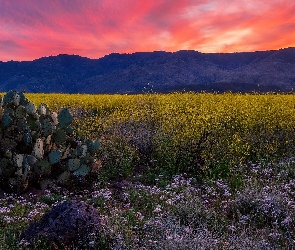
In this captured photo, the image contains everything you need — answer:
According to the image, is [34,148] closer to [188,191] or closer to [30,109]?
[30,109]

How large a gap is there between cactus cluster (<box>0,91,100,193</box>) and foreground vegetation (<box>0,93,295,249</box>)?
584 mm

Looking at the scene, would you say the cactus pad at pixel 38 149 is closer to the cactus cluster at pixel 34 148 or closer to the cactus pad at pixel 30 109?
the cactus cluster at pixel 34 148

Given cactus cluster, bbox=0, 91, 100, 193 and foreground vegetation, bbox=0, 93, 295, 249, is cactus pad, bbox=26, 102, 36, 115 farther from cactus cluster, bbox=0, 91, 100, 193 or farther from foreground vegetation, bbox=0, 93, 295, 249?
foreground vegetation, bbox=0, 93, 295, 249

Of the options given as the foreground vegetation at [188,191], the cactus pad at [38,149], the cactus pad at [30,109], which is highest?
the cactus pad at [30,109]

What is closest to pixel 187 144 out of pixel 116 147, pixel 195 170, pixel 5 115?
pixel 195 170

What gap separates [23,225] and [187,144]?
18.5 ft

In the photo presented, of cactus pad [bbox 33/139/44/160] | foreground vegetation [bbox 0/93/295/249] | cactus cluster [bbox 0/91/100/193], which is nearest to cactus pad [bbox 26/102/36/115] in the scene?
cactus cluster [bbox 0/91/100/193]

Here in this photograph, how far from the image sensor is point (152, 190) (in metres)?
8.64

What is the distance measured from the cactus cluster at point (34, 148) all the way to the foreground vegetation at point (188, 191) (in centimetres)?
58

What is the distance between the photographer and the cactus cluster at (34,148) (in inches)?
372

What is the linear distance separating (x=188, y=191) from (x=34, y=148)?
13.6 feet

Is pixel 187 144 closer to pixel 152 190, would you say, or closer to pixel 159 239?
pixel 152 190

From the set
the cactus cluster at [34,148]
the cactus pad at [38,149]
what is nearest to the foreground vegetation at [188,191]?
the cactus cluster at [34,148]

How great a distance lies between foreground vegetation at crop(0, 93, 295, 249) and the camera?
19.5 ft
